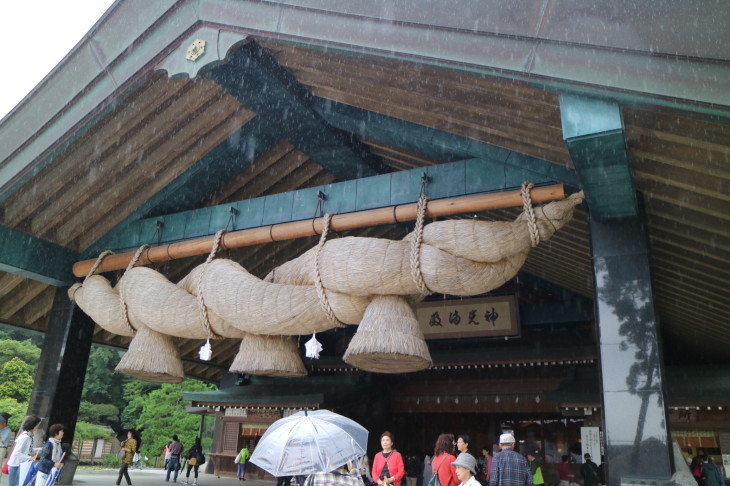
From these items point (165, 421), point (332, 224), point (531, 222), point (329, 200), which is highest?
point (329, 200)

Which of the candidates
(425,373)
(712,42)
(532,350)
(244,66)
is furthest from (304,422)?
(425,373)

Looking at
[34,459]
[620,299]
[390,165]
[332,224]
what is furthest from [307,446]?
[390,165]

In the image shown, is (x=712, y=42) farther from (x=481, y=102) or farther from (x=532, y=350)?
(x=532, y=350)

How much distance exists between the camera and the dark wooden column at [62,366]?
5.84 metres

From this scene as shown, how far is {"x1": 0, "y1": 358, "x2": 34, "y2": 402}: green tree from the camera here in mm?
19703

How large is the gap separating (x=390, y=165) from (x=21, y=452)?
176 inches

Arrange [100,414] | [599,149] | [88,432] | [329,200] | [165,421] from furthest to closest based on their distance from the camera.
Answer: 1. [100,414]
2. [165,421]
3. [88,432]
4. [329,200]
5. [599,149]

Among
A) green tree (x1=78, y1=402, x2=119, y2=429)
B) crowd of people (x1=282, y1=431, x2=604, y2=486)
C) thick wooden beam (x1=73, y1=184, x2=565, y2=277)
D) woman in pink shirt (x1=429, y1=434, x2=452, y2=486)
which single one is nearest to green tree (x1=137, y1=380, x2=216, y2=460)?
green tree (x1=78, y1=402, x2=119, y2=429)

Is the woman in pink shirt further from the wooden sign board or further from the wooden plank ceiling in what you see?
the wooden sign board

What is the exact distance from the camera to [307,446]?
11.4 ft

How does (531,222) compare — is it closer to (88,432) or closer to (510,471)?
(510,471)

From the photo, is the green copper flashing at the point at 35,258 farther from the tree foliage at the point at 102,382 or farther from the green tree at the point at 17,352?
the tree foliage at the point at 102,382

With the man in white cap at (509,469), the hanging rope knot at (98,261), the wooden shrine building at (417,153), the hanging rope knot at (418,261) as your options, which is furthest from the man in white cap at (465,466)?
the hanging rope knot at (98,261)

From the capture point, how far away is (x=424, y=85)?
3.80 m
